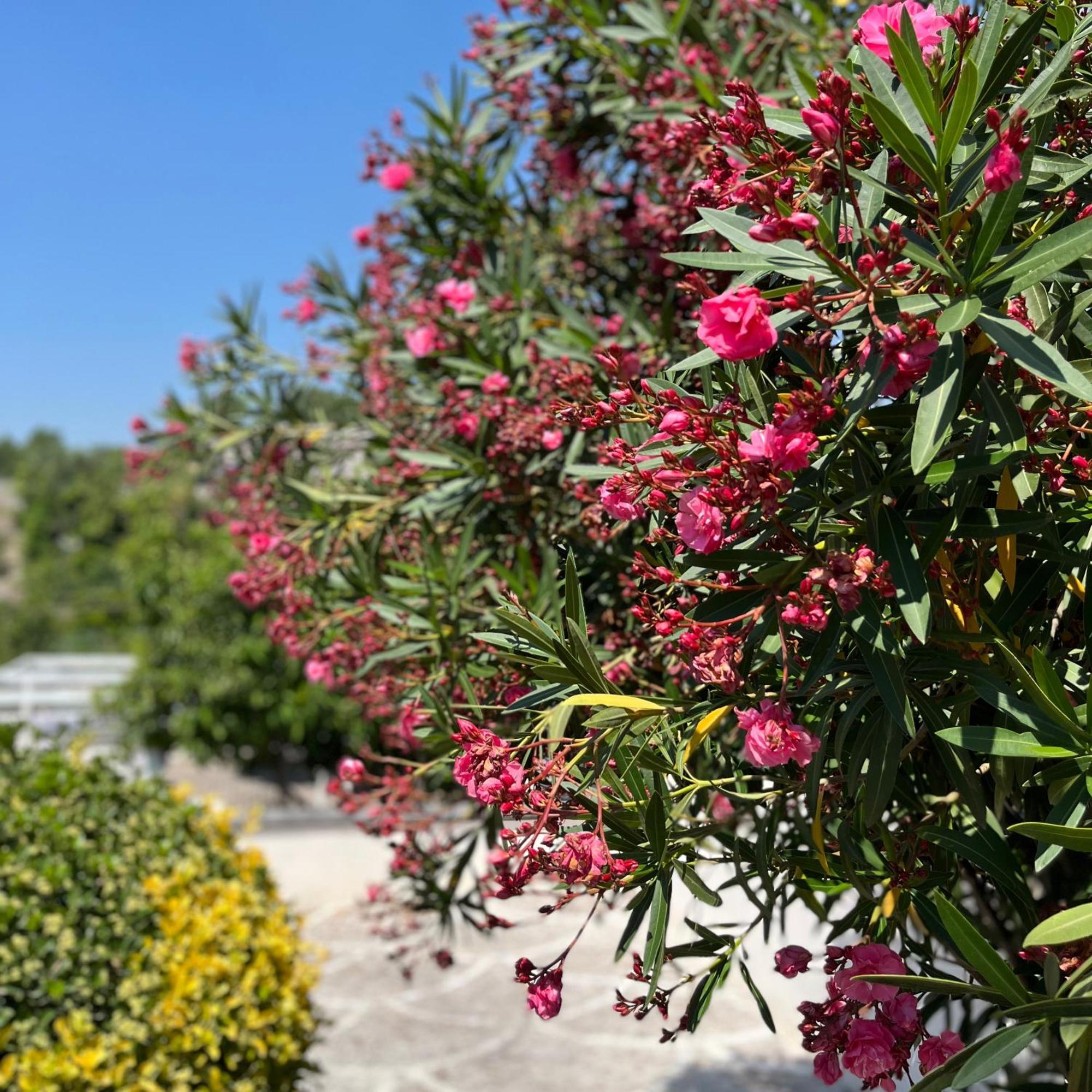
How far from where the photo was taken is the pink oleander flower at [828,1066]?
1248 millimetres

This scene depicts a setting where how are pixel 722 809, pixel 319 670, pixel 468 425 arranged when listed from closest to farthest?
pixel 722 809 < pixel 468 425 < pixel 319 670

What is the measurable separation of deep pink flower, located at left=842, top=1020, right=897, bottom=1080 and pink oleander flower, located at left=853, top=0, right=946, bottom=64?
1.17 meters

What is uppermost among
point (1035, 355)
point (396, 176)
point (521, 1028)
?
point (396, 176)

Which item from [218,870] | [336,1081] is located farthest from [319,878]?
[218,870]

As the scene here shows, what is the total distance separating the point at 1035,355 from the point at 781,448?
255mm

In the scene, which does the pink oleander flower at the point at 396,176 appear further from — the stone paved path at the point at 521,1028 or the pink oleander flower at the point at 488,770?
the stone paved path at the point at 521,1028

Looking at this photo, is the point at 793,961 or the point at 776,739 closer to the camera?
the point at 776,739

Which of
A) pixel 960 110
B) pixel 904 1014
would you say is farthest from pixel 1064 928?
pixel 960 110

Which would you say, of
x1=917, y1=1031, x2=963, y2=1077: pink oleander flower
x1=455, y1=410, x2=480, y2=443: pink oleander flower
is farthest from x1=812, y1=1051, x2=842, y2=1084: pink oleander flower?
x1=455, y1=410, x2=480, y2=443: pink oleander flower

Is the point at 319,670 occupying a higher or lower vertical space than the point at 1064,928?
higher

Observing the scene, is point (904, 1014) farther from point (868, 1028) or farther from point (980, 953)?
point (980, 953)

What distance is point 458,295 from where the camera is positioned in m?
2.54

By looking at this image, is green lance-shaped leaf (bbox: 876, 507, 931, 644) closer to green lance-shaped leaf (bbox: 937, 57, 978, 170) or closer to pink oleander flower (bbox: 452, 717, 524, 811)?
green lance-shaped leaf (bbox: 937, 57, 978, 170)

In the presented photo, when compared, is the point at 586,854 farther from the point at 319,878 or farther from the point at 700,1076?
the point at 319,878
